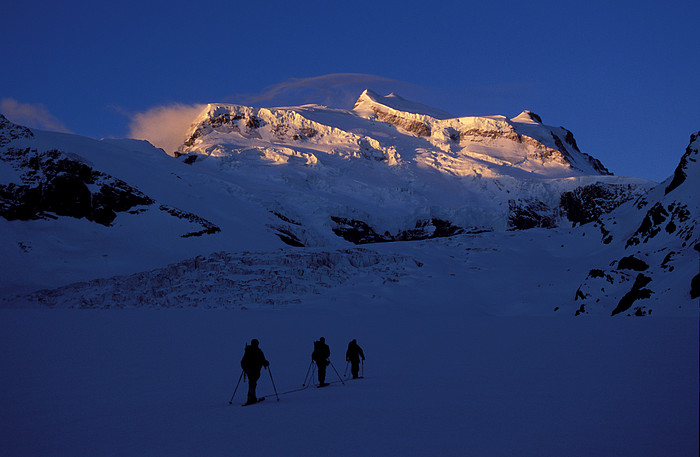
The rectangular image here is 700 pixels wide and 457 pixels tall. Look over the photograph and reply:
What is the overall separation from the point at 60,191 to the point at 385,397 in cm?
6941

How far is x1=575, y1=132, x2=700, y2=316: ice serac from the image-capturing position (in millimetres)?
27391

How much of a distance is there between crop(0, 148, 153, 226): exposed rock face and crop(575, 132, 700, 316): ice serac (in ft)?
181

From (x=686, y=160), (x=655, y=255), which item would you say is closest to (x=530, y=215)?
(x=686, y=160)

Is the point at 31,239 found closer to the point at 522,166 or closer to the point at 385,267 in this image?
the point at 385,267

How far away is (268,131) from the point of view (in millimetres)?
159375

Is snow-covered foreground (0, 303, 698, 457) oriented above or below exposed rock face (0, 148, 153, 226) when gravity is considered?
below

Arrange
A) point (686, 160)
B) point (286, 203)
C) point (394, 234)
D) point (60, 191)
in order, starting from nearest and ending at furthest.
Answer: point (686, 160) → point (60, 191) → point (286, 203) → point (394, 234)

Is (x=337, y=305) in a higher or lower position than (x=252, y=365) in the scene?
higher

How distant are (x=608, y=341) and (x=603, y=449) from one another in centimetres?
1057

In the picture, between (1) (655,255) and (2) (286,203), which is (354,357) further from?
(2) (286,203)

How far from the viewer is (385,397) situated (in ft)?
38.3

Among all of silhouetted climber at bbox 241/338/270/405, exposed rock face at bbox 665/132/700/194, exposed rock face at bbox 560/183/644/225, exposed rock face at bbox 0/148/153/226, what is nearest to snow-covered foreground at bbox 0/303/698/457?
silhouetted climber at bbox 241/338/270/405

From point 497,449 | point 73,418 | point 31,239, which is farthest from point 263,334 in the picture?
point 31,239

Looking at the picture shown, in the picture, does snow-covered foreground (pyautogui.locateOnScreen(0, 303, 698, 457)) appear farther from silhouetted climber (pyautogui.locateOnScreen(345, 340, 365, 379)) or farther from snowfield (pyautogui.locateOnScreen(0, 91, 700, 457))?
silhouetted climber (pyautogui.locateOnScreen(345, 340, 365, 379))
